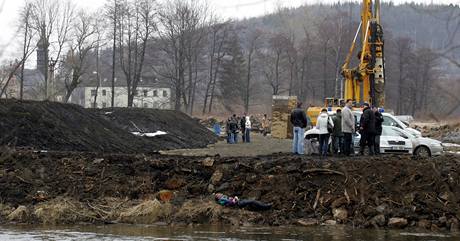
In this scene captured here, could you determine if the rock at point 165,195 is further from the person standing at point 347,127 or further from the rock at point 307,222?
the person standing at point 347,127

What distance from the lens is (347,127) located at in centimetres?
2192

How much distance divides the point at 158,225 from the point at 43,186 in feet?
11.6

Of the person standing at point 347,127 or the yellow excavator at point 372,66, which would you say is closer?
the person standing at point 347,127

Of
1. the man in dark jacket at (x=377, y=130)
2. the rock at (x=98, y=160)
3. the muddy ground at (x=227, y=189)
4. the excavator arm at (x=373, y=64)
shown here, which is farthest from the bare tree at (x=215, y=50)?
the muddy ground at (x=227, y=189)

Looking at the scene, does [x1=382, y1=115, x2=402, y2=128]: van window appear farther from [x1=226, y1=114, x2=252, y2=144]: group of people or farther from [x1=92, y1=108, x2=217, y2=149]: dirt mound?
[x1=226, y1=114, x2=252, y2=144]: group of people

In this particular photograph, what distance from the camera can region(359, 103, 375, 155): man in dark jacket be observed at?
21.9 m

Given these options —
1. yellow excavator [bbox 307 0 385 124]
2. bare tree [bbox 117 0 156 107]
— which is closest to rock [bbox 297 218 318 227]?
yellow excavator [bbox 307 0 385 124]

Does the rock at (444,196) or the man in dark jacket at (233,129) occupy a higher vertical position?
the man in dark jacket at (233,129)

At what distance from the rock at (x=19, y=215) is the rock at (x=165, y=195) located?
306 centimetres

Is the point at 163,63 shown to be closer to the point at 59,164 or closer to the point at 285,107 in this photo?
the point at 285,107

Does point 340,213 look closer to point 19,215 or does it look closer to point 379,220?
point 379,220

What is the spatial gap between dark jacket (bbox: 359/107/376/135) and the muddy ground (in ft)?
11.7

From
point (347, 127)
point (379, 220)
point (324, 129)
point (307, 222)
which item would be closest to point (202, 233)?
point (307, 222)

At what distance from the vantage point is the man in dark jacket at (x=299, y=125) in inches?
907
